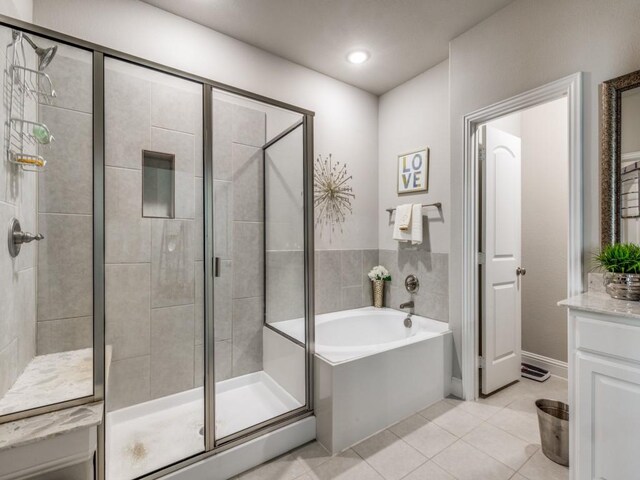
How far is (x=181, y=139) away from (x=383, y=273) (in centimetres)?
217

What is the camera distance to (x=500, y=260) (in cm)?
250

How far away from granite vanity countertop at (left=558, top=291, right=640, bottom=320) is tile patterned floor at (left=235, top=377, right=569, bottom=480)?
0.94 m

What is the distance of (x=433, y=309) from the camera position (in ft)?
8.99

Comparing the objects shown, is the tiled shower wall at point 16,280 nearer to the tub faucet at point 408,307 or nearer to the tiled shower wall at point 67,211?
the tiled shower wall at point 67,211

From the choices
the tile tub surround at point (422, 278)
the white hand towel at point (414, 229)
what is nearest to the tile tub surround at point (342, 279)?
the tile tub surround at point (422, 278)

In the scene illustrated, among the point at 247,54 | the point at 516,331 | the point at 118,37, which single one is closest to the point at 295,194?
the point at 247,54

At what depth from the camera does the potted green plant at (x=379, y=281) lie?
123 inches

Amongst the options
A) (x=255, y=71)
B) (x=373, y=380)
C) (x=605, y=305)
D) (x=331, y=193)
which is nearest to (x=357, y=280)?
(x=331, y=193)

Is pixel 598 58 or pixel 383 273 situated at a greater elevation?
pixel 598 58

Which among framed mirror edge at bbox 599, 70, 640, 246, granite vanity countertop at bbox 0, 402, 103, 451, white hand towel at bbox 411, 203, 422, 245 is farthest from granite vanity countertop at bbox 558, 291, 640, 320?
granite vanity countertop at bbox 0, 402, 103, 451

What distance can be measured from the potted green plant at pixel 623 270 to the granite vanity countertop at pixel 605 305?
4 cm

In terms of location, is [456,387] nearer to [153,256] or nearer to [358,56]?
[153,256]

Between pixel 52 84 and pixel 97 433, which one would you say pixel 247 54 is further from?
pixel 97 433

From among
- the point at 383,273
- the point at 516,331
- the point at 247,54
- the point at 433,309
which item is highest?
the point at 247,54
